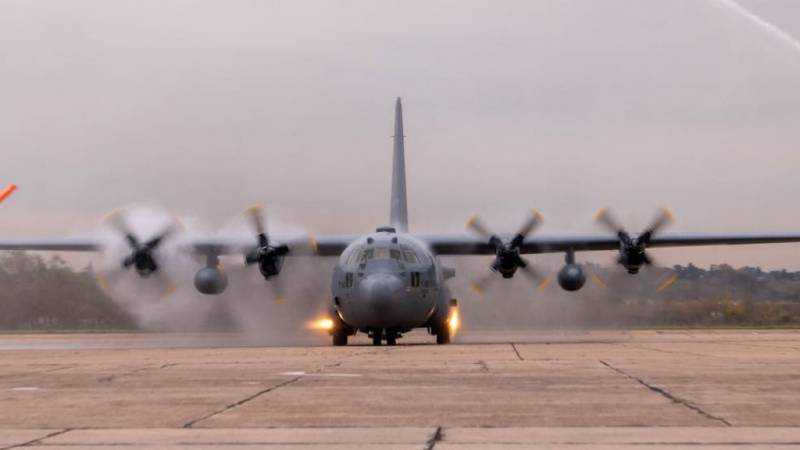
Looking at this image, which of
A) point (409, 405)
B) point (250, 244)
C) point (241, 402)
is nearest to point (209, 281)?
point (250, 244)

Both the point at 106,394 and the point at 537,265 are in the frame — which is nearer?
the point at 106,394

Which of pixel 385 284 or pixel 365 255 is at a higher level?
pixel 365 255

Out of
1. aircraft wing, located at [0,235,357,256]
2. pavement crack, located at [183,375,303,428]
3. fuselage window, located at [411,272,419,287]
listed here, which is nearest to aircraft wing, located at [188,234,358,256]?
aircraft wing, located at [0,235,357,256]

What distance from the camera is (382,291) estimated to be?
31266 mm

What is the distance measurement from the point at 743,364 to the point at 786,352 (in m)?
5.76

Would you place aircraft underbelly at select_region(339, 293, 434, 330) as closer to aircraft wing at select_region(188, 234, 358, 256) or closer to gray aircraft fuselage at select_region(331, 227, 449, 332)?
gray aircraft fuselage at select_region(331, 227, 449, 332)

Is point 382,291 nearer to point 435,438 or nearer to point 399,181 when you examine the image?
point 399,181

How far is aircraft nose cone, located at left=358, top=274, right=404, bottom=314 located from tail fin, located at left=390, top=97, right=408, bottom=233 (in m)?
9.76

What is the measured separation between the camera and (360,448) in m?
9.11

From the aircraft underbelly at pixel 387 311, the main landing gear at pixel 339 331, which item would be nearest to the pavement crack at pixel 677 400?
the aircraft underbelly at pixel 387 311

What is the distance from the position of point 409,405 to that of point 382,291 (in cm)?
1875

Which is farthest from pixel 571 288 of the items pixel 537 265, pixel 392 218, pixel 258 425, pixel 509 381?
pixel 258 425

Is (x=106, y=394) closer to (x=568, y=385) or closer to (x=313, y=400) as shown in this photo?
(x=313, y=400)

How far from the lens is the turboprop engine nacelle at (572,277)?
38469mm
